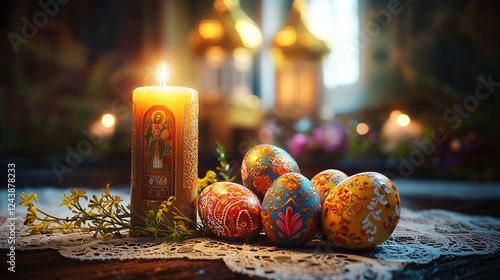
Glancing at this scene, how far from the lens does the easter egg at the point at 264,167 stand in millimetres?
1027

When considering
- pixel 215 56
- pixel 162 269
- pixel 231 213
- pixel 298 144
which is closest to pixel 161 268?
pixel 162 269

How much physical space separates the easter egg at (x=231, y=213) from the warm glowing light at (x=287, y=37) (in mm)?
4222

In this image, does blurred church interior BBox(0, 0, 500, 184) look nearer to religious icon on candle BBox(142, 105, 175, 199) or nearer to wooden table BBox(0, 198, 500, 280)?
religious icon on candle BBox(142, 105, 175, 199)

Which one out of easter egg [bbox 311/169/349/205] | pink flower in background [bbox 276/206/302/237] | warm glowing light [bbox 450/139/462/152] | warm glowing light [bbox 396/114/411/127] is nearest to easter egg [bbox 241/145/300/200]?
easter egg [bbox 311/169/349/205]

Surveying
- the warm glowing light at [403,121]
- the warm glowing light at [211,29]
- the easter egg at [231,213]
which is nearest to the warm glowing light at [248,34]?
the warm glowing light at [211,29]

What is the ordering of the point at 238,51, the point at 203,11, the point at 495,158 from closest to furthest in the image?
the point at 495,158 → the point at 238,51 → the point at 203,11

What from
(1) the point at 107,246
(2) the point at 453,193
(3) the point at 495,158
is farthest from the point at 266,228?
(3) the point at 495,158

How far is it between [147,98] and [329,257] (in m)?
0.59

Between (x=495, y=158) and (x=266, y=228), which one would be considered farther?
(x=495, y=158)

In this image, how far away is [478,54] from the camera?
3947mm

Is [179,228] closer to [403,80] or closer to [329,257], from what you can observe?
[329,257]

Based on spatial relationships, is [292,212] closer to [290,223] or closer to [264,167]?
[290,223]

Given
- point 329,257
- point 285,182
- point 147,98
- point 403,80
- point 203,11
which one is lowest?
point 329,257

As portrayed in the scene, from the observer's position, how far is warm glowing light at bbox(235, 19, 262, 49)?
4.93 m
